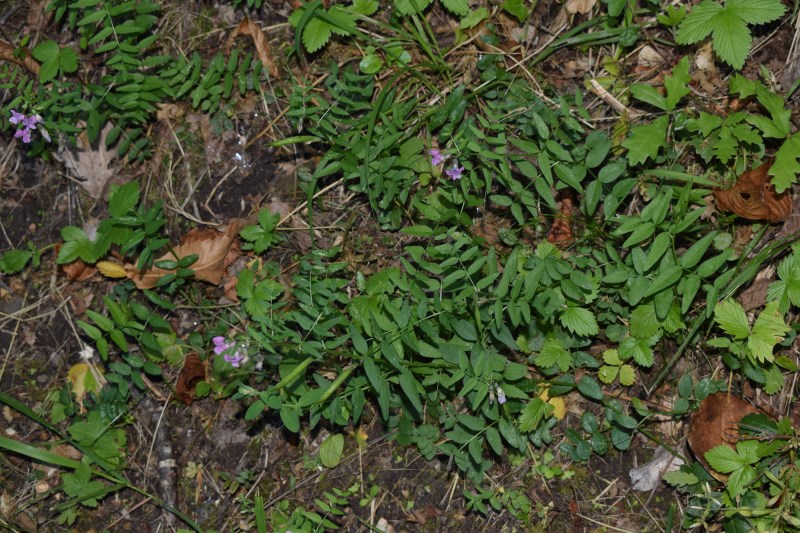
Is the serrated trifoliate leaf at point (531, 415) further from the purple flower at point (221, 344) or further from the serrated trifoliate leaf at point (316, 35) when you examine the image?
the serrated trifoliate leaf at point (316, 35)

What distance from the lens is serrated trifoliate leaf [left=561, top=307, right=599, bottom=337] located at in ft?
8.40

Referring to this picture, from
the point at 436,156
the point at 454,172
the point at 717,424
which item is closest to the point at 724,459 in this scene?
the point at 717,424

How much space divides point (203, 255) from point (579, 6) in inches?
83.1

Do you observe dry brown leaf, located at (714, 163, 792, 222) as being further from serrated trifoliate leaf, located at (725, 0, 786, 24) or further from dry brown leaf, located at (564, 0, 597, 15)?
dry brown leaf, located at (564, 0, 597, 15)

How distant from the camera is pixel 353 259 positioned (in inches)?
120

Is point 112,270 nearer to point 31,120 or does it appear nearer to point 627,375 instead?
point 31,120

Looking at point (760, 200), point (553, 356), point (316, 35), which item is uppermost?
point (316, 35)

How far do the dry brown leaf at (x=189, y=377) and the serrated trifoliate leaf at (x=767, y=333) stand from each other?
7.63 feet

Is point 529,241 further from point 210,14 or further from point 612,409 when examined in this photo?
point 210,14

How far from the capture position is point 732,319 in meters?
2.47

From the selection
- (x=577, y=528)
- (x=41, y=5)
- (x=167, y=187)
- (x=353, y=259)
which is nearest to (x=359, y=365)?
(x=353, y=259)

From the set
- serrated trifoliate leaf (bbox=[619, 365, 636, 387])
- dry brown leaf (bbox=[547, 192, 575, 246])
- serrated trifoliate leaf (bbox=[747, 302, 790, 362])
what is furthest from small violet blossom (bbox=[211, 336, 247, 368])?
serrated trifoliate leaf (bbox=[747, 302, 790, 362])

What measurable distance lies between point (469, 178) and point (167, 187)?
5.23 feet

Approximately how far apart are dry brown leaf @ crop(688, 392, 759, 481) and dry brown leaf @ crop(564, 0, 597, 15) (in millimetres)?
1777
